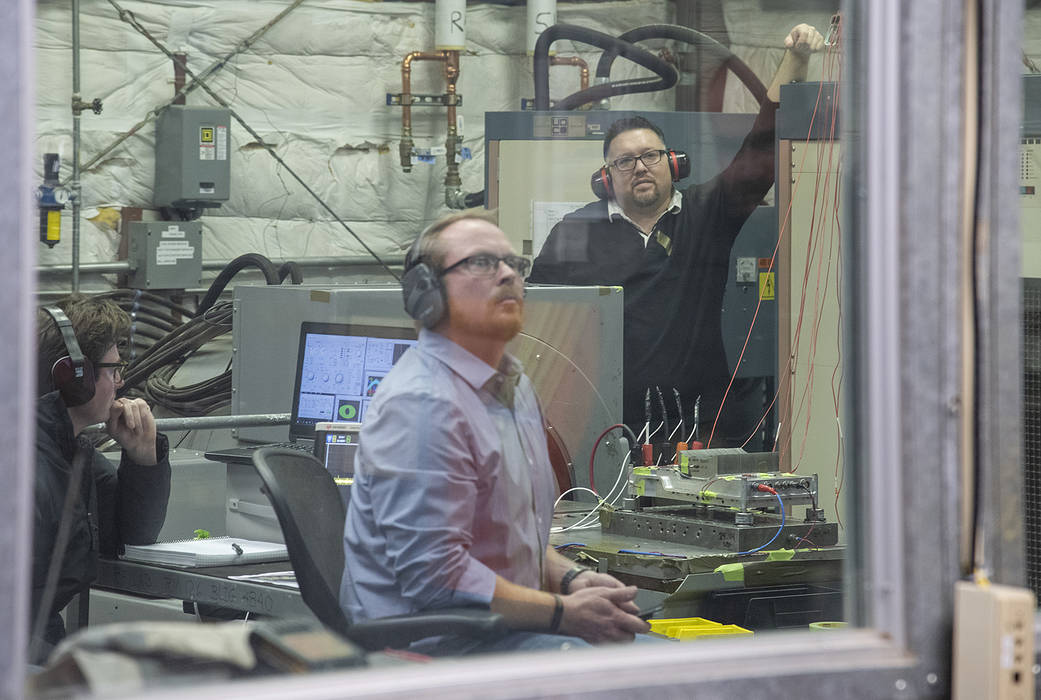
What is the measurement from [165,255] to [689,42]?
2173 millimetres

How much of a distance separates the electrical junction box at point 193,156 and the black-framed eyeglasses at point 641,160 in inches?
62.2

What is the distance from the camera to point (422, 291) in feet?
5.08

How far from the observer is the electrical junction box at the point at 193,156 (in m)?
4.04

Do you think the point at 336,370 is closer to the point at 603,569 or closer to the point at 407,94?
the point at 603,569

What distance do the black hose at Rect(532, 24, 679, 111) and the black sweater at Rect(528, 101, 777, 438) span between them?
810 millimetres

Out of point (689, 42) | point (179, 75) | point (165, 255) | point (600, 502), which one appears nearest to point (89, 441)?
point (600, 502)

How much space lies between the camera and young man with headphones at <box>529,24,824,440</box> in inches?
121

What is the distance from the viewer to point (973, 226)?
2.63 feet

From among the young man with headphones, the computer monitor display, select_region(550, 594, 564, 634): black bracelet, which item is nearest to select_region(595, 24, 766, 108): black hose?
the young man with headphones

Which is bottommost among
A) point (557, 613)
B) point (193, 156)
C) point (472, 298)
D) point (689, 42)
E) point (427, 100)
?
point (557, 613)

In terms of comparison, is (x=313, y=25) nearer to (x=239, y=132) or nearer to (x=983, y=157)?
(x=239, y=132)

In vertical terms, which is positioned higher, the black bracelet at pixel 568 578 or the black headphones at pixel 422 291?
the black headphones at pixel 422 291

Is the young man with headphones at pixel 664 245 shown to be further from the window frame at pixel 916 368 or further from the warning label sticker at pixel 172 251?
the window frame at pixel 916 368

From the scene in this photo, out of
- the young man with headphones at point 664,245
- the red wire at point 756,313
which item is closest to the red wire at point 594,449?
the young man with headphones at point 664,245
